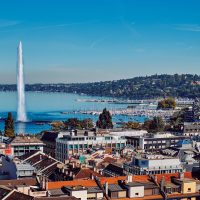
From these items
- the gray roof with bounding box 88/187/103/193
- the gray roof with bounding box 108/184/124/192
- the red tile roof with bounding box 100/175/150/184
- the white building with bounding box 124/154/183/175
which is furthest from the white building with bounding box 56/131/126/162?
the gray roof with bounding box 88/187/103/193

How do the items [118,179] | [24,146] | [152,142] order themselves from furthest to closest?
1. [152,142]
2. [24,146]
3. [118,179]

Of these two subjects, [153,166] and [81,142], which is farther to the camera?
[81,142]

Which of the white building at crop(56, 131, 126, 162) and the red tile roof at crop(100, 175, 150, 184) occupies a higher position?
the red tile roof at crop(100, 175, 150, 184)

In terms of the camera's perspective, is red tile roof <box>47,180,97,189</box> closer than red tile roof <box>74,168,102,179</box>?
Yes

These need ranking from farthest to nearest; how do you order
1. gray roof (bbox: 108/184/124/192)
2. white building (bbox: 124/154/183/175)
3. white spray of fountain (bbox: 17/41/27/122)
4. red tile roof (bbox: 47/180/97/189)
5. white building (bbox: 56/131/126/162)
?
white spray of fountain (bbox: 17/41/27/122)
white building (bbox: 56/131/126/162)
white building (bbox: 124/154/183/175)
gray roof (bbox: 108/184/124/192)
red tile roof (bbox: 47/180/97/189)

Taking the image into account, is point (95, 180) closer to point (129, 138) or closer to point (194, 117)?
point (129, 138)

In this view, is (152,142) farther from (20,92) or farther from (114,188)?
(20,92)

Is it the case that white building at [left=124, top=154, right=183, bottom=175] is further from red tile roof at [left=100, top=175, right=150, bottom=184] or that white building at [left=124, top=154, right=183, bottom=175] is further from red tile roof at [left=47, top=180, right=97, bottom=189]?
red tile roof at [left=47, top=180, right=97, bottom=189]

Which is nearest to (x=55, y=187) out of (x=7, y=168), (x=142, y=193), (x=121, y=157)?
(x=142, y=193)

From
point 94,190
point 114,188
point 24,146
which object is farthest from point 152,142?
point 94,190
